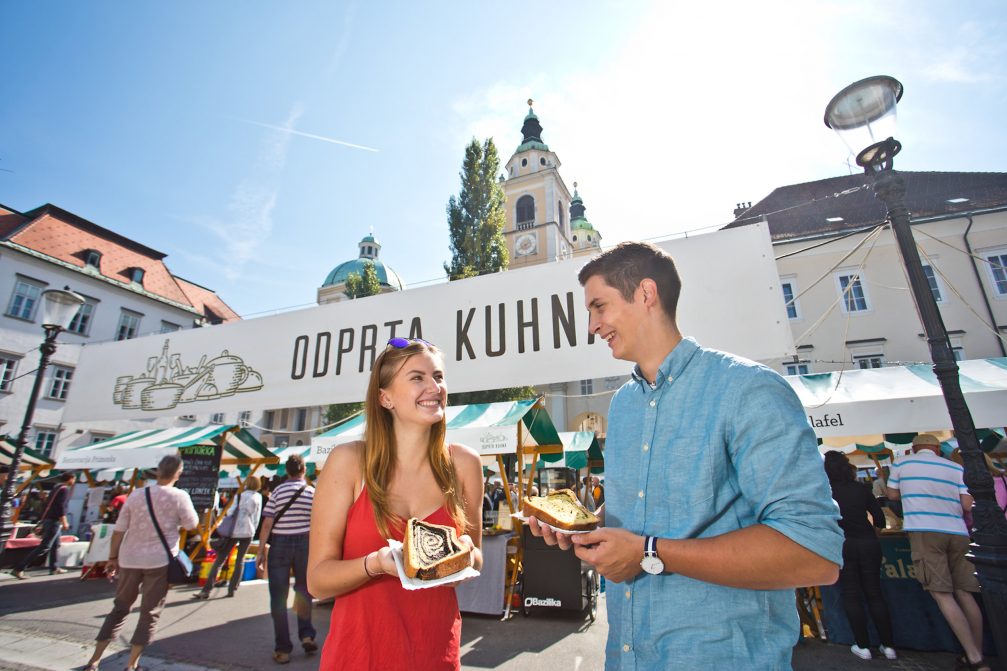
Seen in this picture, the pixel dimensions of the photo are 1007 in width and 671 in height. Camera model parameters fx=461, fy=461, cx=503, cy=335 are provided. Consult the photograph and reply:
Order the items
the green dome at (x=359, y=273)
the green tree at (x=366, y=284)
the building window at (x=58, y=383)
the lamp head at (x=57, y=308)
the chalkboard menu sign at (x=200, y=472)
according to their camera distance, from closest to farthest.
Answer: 1. the lamp head at (x=57, y=308)
2. the chalkboard menu sign at (x=200, y=472)
3. the building window at (x=58, y=383)
4. the green tree at (x=366, y=284)
5. the green dome at (x=359, y=273)

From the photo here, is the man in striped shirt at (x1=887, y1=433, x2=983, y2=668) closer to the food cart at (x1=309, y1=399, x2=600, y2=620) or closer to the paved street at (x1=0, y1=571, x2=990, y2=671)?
the paved street at (x1=0, y1=571, x2=990, y2=671)

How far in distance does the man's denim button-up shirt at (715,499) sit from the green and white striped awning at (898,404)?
5.00 m

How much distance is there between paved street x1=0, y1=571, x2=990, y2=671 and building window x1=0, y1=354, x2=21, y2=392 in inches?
833

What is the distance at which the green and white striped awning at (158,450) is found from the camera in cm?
974

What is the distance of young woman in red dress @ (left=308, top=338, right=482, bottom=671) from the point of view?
185 centimetres

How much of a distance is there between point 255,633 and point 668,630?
723cm

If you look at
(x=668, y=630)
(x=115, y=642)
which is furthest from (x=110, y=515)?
(x=668, y=630)

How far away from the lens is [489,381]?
433 cm

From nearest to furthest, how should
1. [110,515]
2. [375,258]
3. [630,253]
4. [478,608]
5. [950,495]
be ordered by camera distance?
[630,253], [950,495], [478,608], [110,515], [375,258]

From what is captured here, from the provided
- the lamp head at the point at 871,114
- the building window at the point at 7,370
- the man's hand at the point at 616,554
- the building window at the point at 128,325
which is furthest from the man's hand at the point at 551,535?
the building window at the point at 128,325

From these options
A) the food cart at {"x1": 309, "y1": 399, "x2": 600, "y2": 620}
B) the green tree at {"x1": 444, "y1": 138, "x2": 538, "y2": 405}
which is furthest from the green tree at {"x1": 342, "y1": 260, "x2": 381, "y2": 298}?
the food cart at {"x1": 309, "y1": 399, "x2": 600, "y2": 620}

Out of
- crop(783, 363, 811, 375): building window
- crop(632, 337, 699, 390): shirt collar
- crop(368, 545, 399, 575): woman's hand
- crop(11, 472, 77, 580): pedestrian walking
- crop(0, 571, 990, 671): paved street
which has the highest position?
crop(783, 363, 811, 375): building window

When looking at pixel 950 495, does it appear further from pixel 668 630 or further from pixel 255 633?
pixel 255 633

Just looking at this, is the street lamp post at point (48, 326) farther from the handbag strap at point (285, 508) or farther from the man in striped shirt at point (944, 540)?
the man in striped shirt at point (944, 540)
